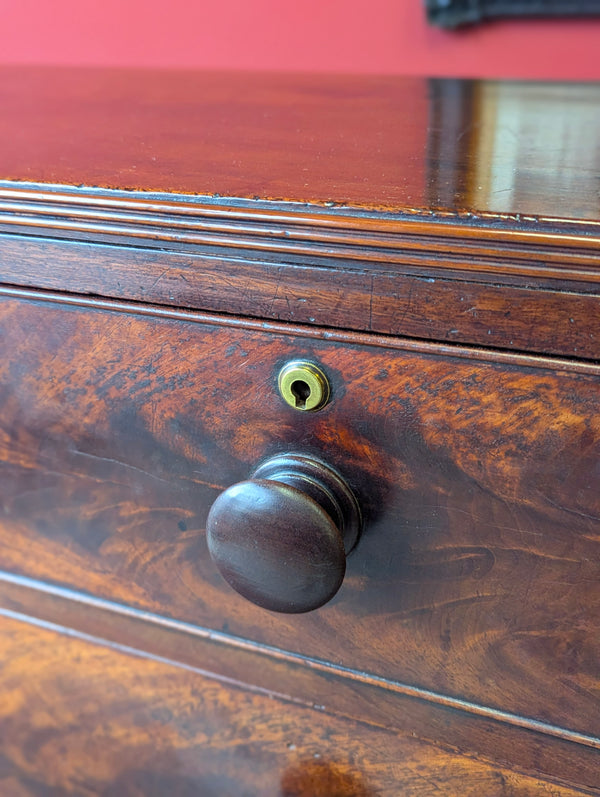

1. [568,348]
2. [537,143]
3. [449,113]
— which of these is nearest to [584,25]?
[449,113]

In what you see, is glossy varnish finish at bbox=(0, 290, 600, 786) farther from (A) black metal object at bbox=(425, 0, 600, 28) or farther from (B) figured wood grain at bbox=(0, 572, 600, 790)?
(A) black metal object at bbox=(425, 0, 600, 28)

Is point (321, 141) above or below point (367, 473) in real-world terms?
above

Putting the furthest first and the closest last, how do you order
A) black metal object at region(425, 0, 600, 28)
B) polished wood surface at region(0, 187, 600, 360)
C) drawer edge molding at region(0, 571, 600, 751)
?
1. black metal object at region(425, 0, 600, 28)
2. drawer edge molding at region(0, 571, 600, 751)
3. polished wood surface at region(0, 187, 600, 360)

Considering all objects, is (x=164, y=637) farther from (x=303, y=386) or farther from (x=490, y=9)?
(x=490, y=9)

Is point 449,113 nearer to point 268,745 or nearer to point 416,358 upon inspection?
point 416,358

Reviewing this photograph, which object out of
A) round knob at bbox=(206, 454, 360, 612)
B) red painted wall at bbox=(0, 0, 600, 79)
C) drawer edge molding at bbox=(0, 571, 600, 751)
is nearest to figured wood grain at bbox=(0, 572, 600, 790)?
drawer edge molding at bbox=(0, 571, 600, 751)

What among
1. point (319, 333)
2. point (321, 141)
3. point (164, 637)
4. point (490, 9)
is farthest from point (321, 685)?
point (490, 9)

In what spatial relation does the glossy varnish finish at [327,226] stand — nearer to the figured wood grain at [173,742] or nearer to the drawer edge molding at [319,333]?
the drawer edge molding at [319,333]
